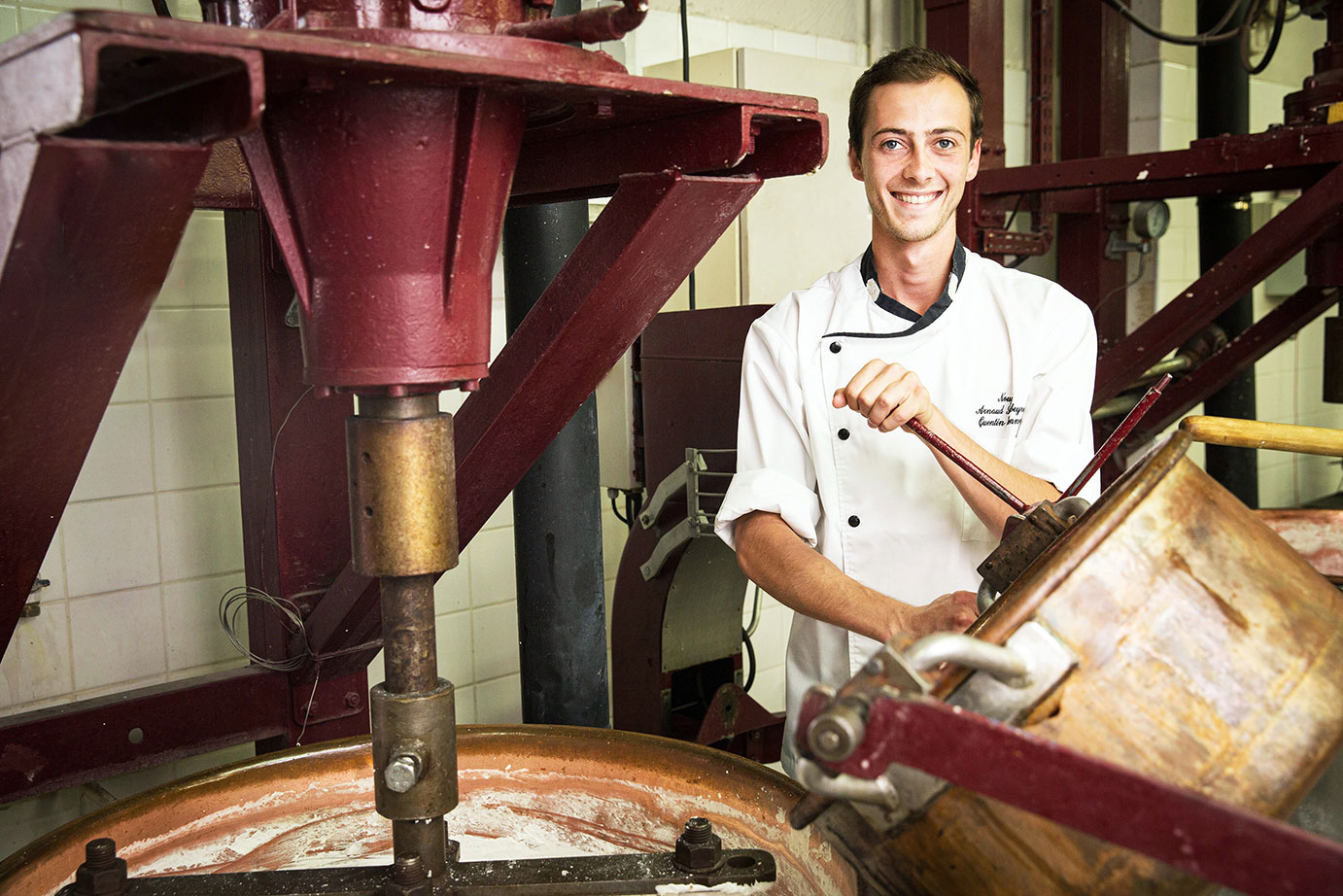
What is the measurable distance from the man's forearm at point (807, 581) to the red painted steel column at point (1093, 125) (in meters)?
2.71

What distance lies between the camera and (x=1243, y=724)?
689 millimetres

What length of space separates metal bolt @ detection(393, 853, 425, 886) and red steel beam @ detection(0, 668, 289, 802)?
2.32ft

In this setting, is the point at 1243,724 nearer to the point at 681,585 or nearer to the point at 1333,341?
the point at 681,585

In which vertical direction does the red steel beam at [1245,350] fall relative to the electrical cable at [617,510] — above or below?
above

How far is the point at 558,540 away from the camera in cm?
199

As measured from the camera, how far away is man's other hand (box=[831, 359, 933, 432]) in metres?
1.27

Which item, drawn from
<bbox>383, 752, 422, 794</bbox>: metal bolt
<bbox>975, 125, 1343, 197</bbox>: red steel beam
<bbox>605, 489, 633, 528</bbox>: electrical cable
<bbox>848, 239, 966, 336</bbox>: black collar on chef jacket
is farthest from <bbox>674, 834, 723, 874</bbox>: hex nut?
<bbox>975, 125, 1343, 197</bbox>: red steel beam

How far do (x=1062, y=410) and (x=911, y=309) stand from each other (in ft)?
0.90

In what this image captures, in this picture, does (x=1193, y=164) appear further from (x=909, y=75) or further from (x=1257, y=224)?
(x=1257, y=224)

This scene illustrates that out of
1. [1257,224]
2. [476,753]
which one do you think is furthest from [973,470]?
[1257,224]

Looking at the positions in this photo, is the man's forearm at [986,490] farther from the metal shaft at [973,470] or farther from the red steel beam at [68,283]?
the red steel beam at [68,283]

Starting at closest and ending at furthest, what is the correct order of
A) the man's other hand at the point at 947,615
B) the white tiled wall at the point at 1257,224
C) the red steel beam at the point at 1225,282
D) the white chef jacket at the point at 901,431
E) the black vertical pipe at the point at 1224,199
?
the man's other hand at the point at 947,615 < the white chef jacket at the point at 901,431 < the red steel beam at the point at 1225,282 < the black vertical pipe at the point at 1224,199 < the white tiled wall at the point at 1257,224

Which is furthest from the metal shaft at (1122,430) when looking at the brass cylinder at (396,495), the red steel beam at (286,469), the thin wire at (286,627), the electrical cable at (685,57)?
the electrical cable at (685,57)

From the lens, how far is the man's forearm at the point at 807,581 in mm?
1431
